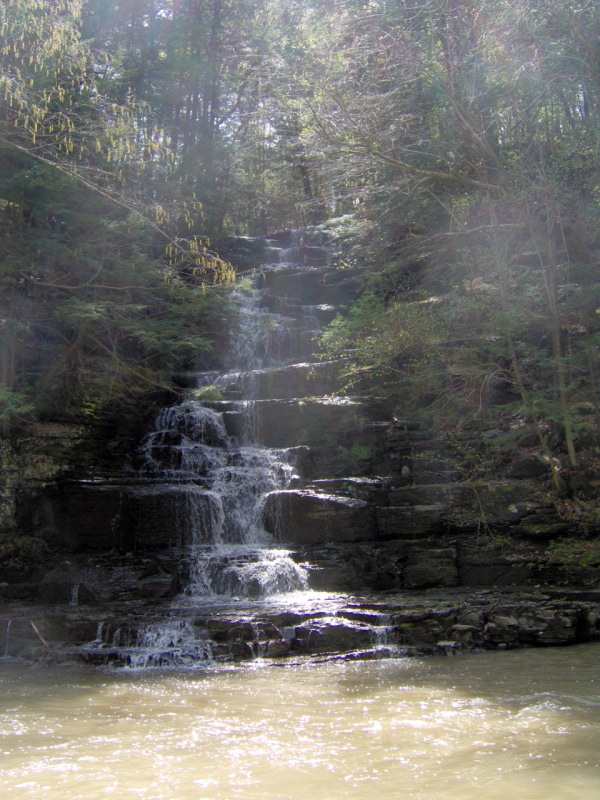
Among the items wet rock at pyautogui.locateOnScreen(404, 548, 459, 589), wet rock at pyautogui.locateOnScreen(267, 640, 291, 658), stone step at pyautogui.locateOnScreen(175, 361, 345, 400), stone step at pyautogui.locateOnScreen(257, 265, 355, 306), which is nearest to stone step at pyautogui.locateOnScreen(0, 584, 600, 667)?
wet rock at pyautogui.locateOnScreen(267, 640, 291, 658)

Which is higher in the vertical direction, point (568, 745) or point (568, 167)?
point (568, 167)

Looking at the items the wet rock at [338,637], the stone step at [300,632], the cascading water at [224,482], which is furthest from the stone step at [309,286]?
the wet rock at [338,637]

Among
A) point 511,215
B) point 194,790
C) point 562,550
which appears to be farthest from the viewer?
point 511,215

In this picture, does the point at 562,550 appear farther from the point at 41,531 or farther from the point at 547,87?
the point at 41,531

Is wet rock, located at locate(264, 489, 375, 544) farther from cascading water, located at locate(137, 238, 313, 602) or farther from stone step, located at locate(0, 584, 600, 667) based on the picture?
stone step, located at locate(0, 584, 600, 667)

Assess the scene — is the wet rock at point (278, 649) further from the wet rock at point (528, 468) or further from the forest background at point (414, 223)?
the wet rock at point (528, 468)

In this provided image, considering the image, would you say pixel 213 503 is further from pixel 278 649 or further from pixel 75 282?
pixel 75 282

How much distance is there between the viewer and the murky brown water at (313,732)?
405cm

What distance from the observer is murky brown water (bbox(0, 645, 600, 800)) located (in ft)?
13.3

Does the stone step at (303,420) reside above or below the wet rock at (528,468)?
above

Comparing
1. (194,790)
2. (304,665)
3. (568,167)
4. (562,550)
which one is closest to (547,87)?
(568,167)

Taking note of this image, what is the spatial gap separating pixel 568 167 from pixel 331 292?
9866mm

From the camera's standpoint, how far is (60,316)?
12.2 metres

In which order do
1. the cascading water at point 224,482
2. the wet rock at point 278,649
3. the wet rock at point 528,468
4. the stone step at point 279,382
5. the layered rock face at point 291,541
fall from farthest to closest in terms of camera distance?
the stone step at point 279,382 → the wet rock at point 528,468 → the cascading water at point 224,482 → the layered rock face at point 291,541 → the wet rock at point 278,649
